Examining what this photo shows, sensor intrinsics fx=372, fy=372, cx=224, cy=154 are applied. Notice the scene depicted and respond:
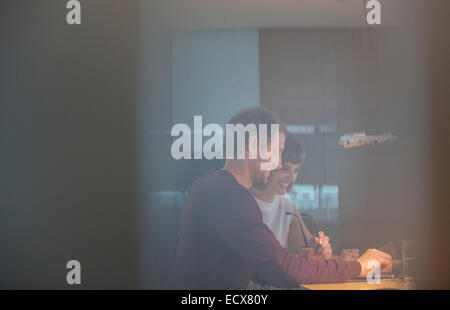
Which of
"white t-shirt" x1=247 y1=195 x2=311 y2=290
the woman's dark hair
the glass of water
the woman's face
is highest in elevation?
the woman's dark hair

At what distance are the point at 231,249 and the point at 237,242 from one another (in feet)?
0.20

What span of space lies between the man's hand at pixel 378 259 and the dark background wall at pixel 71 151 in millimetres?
1526

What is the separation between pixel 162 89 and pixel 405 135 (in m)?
1.65

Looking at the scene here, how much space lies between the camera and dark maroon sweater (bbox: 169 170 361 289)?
2.42m

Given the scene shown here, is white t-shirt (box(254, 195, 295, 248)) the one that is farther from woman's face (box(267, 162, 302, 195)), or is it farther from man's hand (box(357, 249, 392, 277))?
man's hand (box(357, 249, 392, 277))

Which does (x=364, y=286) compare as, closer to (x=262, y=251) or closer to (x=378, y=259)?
(x=378, y=259)

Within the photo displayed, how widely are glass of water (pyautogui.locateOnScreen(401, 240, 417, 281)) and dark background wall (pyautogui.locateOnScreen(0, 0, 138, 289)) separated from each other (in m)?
1.80

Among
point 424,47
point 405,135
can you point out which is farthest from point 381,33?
point 405,135

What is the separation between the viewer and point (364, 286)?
8.05 feet

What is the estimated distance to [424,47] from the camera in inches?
99.2

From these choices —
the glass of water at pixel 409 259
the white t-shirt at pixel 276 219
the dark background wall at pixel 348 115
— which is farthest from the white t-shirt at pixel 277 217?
the glass of water at pixel 409 259

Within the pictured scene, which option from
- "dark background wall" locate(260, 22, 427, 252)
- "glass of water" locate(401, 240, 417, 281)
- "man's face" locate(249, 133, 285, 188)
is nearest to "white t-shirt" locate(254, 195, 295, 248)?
"man's face" locate(249, 133, 285, 188)
